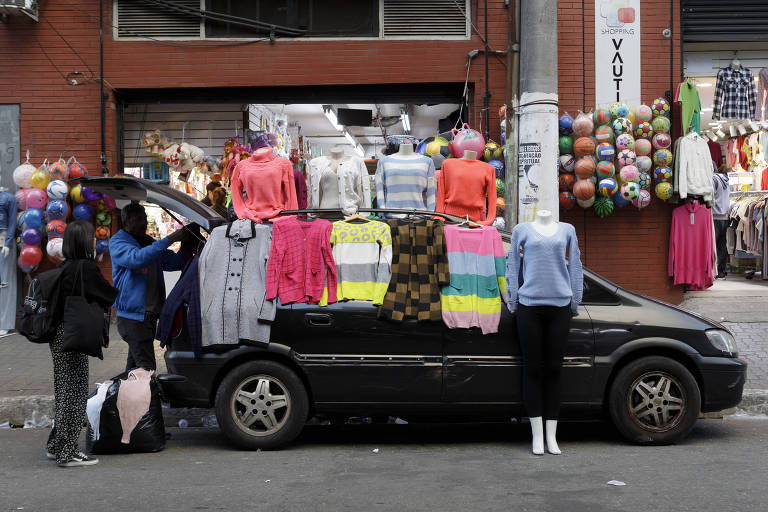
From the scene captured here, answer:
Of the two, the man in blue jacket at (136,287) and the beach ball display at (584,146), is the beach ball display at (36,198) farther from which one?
the beach ball display at (584,146)

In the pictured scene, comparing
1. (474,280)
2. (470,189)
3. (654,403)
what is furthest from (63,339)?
(654,403)

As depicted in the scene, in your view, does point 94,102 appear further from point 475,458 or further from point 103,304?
point 475,458

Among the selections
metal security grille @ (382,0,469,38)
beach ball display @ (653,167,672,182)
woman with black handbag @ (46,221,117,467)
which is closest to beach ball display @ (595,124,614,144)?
beach ball display @ (653,167,672,182)

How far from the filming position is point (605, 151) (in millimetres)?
10641

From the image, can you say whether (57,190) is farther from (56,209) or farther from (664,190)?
(664,190)

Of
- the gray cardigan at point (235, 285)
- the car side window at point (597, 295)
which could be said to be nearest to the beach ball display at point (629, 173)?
the car side window at point (597, 295)

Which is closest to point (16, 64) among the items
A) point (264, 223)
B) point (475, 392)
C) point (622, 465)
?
point (264, 223)

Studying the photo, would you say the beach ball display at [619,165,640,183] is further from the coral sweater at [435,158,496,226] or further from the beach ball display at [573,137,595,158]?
the coral sweater at [435,158,496,226]

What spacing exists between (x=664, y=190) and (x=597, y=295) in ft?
16.6

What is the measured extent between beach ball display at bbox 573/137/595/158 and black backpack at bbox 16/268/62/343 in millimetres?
6937

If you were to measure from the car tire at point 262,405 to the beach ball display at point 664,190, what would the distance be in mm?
6698

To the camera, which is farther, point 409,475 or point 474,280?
point 474,280

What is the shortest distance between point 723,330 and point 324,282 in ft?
10.6

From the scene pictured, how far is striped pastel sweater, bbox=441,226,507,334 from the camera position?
21.0ft
